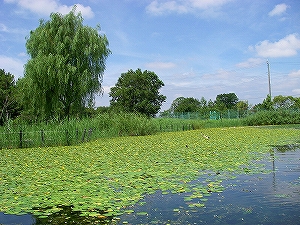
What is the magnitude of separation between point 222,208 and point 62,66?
615 inches

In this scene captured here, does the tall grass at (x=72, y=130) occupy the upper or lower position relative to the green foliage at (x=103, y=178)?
upper

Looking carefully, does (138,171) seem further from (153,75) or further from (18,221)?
(153,75)

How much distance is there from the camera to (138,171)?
6945mm

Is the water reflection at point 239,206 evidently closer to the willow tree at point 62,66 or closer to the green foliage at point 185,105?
the willow tree at point 62,66

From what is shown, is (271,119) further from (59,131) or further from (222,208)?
(222,208)

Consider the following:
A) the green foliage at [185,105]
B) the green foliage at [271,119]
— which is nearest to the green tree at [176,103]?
the green foliage at [185,105]

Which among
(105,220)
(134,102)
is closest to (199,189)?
(105,220)

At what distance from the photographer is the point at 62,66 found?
18.3 m

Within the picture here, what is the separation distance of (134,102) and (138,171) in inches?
1483

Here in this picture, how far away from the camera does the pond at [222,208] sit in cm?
387

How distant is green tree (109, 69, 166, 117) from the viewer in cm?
4362

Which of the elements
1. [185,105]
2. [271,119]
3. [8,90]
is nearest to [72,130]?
[8,90]

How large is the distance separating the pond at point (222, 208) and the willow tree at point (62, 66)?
562 inches

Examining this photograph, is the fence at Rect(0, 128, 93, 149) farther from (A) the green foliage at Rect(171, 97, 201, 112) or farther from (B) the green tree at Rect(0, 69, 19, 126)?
(A) the green foliage at Rect(171, 97, 201, 112)
